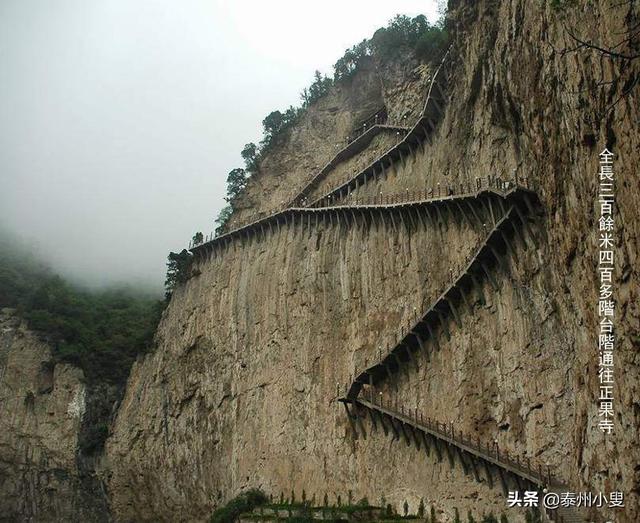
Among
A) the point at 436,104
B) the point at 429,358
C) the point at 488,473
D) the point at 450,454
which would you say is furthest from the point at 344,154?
the point at 488,473

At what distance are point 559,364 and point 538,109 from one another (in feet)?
28.2

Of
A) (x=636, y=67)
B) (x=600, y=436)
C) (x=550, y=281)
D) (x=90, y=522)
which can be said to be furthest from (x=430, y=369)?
(x=90, y=522)

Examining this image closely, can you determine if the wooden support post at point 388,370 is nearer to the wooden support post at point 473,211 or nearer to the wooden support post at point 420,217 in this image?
the wooden support post at point 420,217

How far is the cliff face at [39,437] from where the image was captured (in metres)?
51.1

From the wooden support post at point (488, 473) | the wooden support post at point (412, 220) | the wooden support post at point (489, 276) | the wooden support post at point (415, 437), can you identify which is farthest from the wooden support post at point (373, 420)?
the wooden support post at point (489, 276)

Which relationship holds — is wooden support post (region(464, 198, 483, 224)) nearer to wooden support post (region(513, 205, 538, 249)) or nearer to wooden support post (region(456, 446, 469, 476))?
wooden support post (region(513, 205, 538, 249))

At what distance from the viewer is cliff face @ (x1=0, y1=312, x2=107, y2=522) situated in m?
51.1

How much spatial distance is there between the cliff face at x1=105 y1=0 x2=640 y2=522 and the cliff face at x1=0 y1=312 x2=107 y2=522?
3519mm

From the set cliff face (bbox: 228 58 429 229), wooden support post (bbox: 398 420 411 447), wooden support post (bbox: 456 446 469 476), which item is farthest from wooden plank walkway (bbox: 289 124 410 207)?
wooden support post (bbox: 456 446 469 476)

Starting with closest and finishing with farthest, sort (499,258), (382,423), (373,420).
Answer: (499,258) → (382,423) → (373,420)

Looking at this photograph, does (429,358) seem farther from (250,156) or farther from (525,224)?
(250,156)

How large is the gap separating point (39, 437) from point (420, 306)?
3343cm

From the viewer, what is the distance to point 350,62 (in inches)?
2133

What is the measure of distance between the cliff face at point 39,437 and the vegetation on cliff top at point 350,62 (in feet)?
55.9
